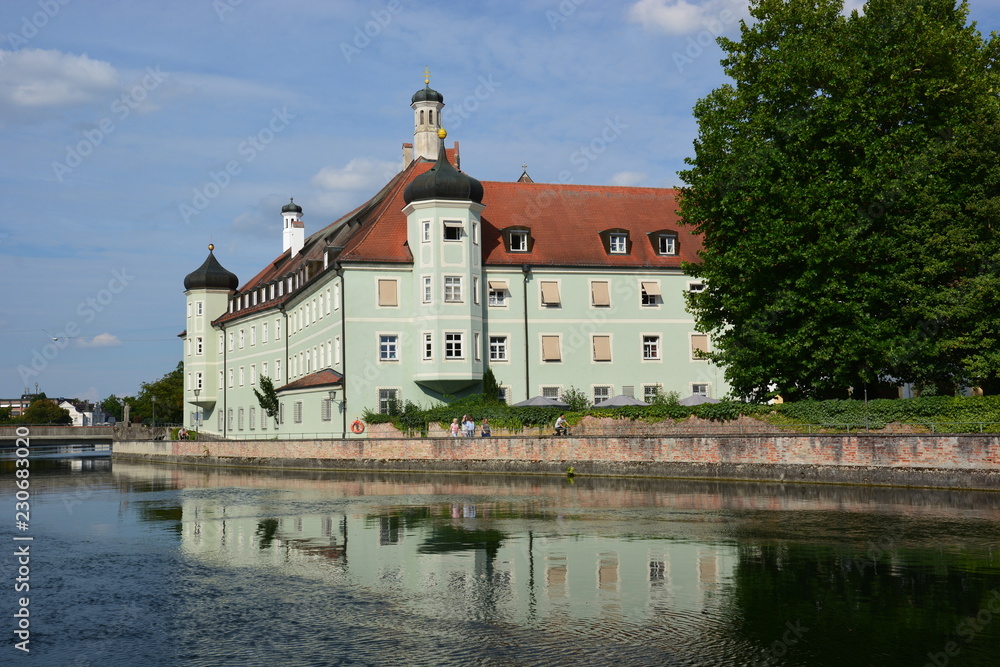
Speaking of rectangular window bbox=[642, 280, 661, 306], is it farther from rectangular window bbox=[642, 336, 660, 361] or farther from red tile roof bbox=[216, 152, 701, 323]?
rectangular window bbox=[642, 336, 660, 361]

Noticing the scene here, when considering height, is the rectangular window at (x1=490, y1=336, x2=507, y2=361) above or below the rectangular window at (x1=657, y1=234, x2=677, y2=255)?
below

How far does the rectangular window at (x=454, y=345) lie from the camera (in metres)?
53.9

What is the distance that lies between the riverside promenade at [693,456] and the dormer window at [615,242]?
722 inches

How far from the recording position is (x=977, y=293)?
102 ft

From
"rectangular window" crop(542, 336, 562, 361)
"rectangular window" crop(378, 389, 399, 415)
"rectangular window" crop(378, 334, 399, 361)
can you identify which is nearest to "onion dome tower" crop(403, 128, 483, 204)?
"rectangular window" crop(378, 334, 399, 361)

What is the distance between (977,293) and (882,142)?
6.26 m

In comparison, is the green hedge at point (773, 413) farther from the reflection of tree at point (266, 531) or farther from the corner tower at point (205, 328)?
the corner tower at point (205, 328)

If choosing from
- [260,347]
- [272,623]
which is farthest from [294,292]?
[272,623]

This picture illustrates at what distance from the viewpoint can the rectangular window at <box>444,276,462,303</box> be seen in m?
54.1

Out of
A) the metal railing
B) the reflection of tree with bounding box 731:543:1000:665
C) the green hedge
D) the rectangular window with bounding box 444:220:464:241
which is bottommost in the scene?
the reflection of tree with bounding box 731:543:1000:665

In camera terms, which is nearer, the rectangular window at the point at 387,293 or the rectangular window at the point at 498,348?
the rectangular window at the point at 387,293

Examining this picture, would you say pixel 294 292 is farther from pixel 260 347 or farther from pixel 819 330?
pixel 819 330

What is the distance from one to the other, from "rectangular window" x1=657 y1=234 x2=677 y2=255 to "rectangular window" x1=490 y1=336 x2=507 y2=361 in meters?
11.0

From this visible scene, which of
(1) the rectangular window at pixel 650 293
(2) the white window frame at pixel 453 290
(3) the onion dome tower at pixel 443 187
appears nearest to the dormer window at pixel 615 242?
(1) the rectangular window at pixel 650 293
